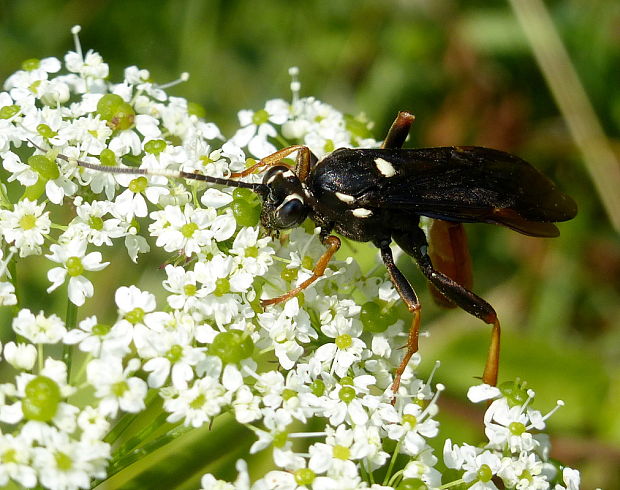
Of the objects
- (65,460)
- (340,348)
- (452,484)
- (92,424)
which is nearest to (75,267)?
(92,424)

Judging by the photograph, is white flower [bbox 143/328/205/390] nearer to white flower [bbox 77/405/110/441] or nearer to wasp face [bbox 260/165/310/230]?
white flower [bbox 77/405/110/441]

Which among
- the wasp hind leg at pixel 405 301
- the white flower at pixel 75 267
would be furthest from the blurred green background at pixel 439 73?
the white flower at pixel 75 267

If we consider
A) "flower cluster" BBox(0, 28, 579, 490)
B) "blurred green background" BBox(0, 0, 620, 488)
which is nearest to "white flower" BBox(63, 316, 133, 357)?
"flower cluster" BBox(0, 28, 579, 490)

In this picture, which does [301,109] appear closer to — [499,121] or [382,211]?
[382,211]

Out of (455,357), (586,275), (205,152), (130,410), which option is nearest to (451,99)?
(586,275)

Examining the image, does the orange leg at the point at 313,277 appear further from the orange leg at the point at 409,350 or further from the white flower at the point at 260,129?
the white flower at the point at 260,129

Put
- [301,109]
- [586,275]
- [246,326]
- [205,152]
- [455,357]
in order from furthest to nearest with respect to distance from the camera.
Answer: [586,275]
[455,357]
[301,109]
[205,152]
[246,326]
